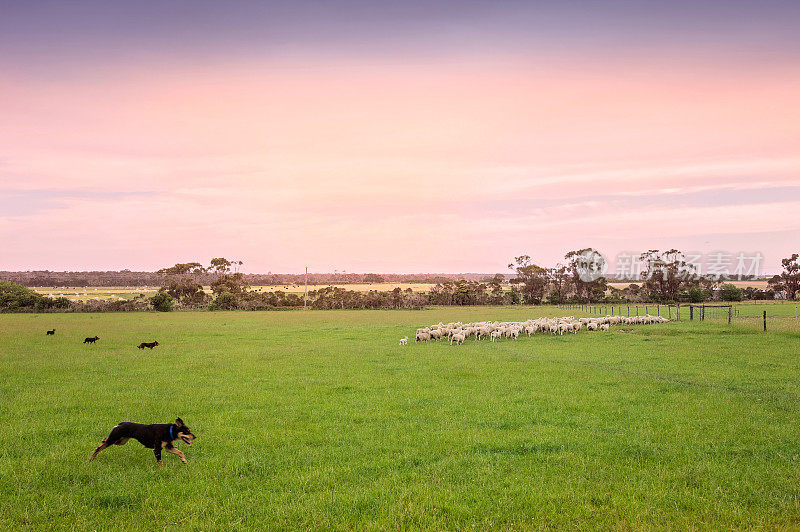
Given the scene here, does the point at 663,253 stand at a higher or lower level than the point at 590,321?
higher

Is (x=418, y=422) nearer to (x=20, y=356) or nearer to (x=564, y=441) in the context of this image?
(x=564, y=441)

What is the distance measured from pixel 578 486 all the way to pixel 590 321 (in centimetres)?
3247

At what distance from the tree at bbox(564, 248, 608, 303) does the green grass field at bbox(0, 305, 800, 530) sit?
8103 centimetres

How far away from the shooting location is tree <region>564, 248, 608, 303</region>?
9869 cm

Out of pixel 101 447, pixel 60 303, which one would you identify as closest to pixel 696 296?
pixel 101 447

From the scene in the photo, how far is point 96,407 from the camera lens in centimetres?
1339

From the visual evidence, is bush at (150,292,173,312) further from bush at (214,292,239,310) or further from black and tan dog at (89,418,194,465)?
black and tan dog at (89,418,194,465)

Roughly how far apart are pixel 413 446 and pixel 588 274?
98025 millimetres

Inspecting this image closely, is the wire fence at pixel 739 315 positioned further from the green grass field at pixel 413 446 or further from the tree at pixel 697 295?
the tree at pixel 697 295

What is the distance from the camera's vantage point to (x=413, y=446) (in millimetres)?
9805

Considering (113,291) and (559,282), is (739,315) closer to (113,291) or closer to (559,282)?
(559,282)

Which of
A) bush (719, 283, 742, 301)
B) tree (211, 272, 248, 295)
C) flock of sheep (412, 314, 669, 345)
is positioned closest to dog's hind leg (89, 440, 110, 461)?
flock of sheep (412, 314, 669, 345)

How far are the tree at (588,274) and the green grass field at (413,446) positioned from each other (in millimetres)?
81030

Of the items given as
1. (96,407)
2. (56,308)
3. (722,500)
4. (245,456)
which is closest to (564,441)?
(722,500)
